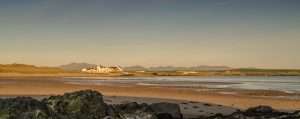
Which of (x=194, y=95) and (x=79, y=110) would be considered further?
(x=194, y=95)

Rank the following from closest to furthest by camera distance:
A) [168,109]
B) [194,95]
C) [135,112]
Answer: [135,112] → [168,109] → [194,95]

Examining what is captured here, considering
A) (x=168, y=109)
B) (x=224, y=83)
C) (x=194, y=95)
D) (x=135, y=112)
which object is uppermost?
(x=135, y=112)

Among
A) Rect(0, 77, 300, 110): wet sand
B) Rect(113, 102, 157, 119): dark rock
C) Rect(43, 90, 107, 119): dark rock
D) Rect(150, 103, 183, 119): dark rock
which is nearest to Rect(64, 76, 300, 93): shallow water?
Rect(0, 77, 300, 110): wet sand

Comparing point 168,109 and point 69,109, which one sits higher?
point 69,109

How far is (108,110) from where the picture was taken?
1215 cm

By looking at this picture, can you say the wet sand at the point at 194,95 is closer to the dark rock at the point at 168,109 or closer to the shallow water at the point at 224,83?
the dark rock at the point at 168,109

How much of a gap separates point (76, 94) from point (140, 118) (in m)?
1.82

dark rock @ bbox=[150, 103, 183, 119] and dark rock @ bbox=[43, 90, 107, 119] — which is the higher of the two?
dark rock @ bbox=[43, 90, 107, 119]

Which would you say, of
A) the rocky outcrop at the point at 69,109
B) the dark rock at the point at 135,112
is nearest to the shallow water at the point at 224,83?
the dark rock at the point at 135,112

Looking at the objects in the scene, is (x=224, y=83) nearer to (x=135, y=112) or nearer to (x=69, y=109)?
(x=135, y=112)

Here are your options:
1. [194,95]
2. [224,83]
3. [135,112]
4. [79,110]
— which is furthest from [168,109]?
[224,83]

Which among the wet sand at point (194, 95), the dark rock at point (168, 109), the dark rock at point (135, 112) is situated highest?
the dark rock at point (135, 112)

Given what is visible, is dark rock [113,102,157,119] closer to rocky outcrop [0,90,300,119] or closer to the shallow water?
rocky outcrop [0,90,300,119]

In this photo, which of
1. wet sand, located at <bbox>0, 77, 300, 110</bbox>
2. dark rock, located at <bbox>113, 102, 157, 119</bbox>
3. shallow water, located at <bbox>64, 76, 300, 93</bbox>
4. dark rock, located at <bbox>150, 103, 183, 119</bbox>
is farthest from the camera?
shallow water, located at <bbox>64, 76, 300, 93</bbox>
